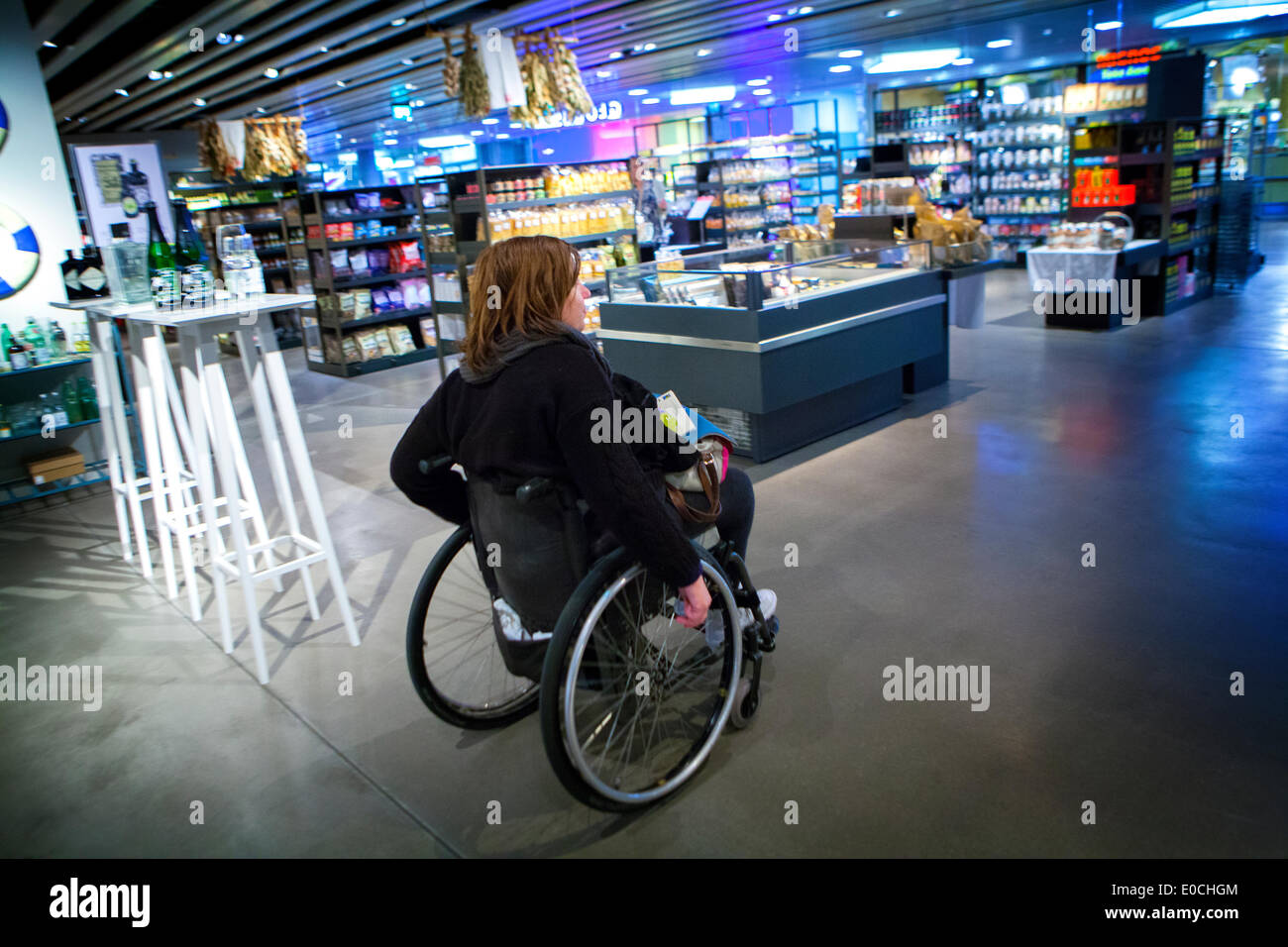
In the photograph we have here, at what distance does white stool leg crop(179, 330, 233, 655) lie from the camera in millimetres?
3064

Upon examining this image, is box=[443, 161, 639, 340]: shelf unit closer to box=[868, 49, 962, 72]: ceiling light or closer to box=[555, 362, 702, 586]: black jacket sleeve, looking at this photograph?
box=[555, 362, 702, 586]: black jacket sleeve

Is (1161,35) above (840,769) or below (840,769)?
above

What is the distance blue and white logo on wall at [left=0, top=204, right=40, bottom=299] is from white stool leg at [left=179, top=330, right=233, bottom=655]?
3.30 m

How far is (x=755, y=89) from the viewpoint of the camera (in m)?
16.1

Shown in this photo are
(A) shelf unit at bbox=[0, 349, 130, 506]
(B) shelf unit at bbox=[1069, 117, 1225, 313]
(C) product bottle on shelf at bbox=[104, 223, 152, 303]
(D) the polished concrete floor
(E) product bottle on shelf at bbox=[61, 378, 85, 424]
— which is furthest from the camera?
(B) shelf unit at bbox=[1069, 117, 1225, 313]

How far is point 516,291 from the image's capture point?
2.18m

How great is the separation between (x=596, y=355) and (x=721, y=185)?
1057 cm

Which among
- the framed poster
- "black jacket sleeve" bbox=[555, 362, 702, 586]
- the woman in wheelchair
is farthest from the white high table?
the framed poster

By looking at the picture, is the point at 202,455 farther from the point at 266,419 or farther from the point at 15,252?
the point at 15,252

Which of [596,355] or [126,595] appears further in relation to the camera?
[126,595]
